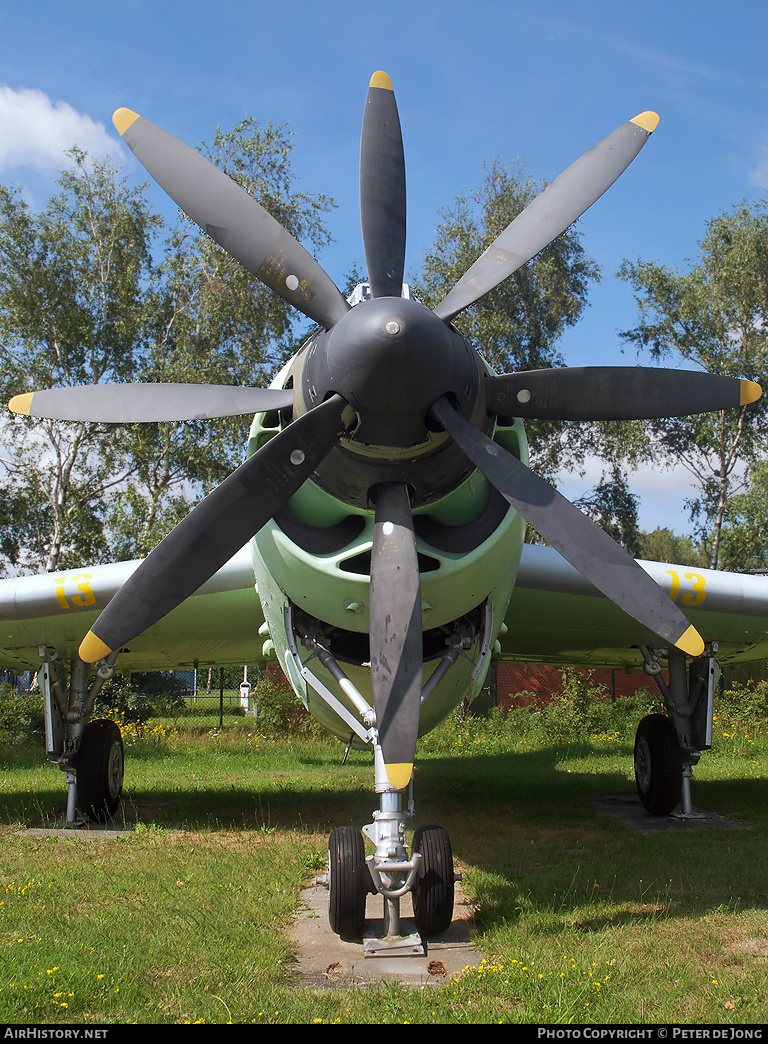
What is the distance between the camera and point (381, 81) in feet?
18.3

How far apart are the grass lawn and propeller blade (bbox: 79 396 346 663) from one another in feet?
5.84

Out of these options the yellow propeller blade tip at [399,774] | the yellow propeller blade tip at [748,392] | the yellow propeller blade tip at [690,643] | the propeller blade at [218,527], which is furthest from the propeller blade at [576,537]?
the yellow propeller blade tip at [748,392]

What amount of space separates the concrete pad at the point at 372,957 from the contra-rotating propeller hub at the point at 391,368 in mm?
2982

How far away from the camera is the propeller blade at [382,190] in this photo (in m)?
5.21

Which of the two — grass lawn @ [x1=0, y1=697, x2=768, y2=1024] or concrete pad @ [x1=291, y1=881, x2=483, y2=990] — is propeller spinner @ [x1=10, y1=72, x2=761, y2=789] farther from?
grass lawn @ [x1=0, y1=697, x2=768, y2=1024]

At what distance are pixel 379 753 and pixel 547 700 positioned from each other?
A: 695 inches

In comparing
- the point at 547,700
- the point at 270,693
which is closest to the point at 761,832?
the point at 270,693

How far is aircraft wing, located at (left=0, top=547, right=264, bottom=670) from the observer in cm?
788

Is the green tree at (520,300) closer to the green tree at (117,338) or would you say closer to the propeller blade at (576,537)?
the green tree at (117,338)

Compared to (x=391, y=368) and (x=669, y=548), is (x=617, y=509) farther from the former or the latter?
(x=669, y=548)

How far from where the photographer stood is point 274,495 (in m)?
4.95

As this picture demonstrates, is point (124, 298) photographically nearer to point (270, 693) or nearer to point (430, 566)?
point (270, 693)

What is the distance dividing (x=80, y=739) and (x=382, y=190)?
671 cm

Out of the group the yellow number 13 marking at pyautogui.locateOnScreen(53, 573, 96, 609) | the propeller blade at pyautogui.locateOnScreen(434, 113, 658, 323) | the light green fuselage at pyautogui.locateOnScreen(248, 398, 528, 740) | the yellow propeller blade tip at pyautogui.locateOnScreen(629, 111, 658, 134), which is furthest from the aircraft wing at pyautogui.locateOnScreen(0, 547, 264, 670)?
the yellow propeller blade tip at pyautogui.locateOnScreen(629, 111, 658, 134)
